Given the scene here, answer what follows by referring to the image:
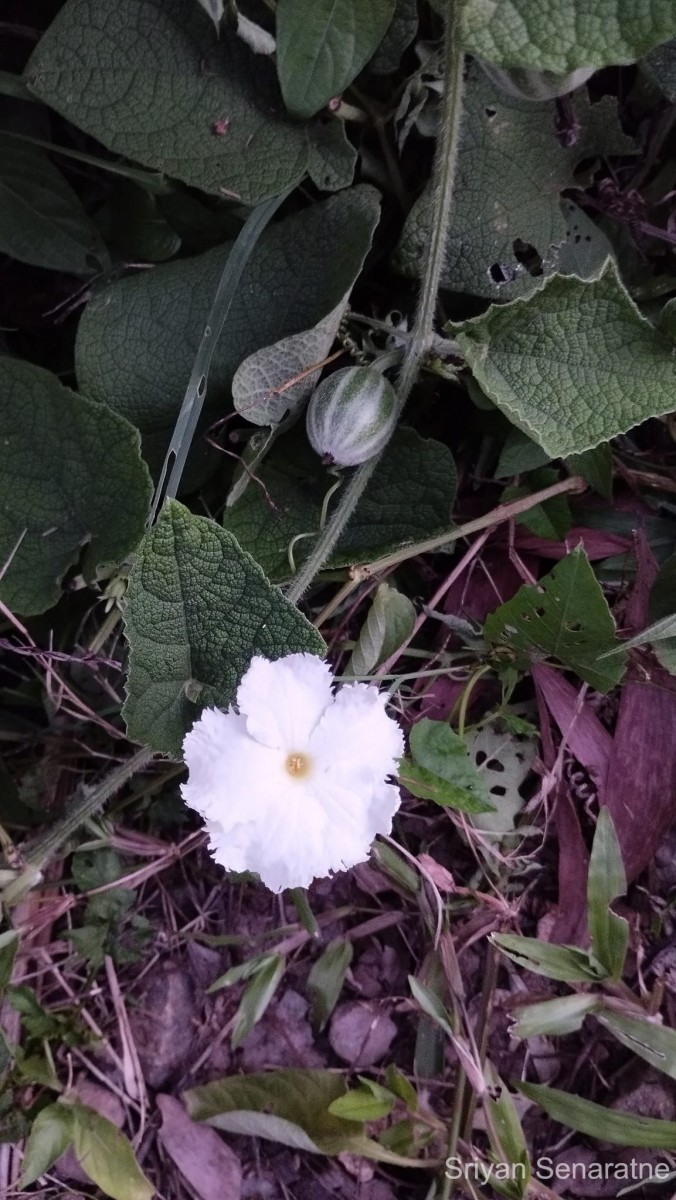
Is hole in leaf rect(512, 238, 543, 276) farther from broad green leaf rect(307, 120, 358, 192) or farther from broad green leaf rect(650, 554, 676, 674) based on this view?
broad green leaf rect(650, 554, 676, 674)

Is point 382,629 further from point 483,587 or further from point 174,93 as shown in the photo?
point 174,93

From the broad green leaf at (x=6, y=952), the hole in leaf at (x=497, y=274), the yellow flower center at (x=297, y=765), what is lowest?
the broad green leaf at (x=6, y=952)

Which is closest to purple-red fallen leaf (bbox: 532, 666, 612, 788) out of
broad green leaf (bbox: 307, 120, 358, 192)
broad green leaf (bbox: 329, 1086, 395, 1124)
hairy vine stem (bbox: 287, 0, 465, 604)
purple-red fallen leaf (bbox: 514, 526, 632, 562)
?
purple-red fallen leaf (bbox: 514, 526, 632, 562)

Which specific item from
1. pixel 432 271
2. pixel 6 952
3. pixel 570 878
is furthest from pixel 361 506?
pixel 6 952

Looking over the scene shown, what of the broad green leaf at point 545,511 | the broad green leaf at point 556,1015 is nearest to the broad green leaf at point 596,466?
the broad green leaf at point 545,511

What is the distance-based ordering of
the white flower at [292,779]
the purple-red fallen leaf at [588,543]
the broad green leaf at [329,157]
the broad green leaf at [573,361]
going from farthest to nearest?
the purple-red fallen leaf at [588,543]
the broad green leaf at [329,157]
the broad green leaf at [573,361]
the white flower at [292,779]

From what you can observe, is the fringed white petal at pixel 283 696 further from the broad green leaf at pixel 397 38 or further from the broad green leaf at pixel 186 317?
the broad green leaf at pixel 397 38

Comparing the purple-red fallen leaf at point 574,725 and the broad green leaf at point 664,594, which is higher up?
the broad green leaf at point 664,594
